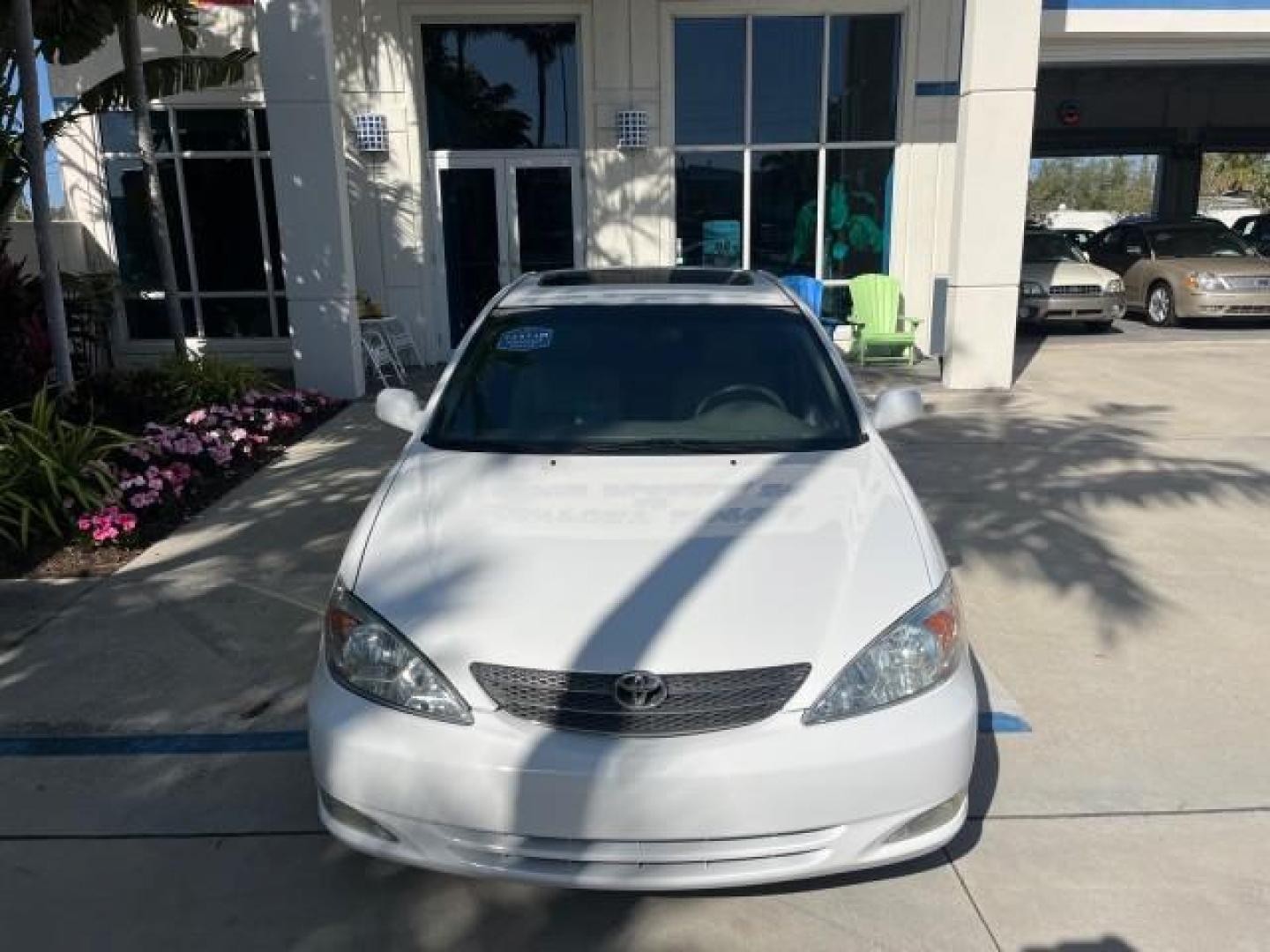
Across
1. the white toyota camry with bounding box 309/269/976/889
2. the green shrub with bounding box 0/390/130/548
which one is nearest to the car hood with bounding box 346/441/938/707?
the white toyota camry with bounding box 309/269/976/889

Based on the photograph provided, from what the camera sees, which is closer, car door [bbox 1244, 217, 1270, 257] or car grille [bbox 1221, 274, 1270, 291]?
car grille [bbox 1221, 274, 1270, 291]

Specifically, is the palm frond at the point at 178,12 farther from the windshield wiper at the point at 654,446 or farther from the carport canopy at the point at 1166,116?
the carport canopy at the point at 1166,116

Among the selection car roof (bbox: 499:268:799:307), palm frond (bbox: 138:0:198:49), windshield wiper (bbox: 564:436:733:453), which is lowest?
windshield wiper (bbox: 564:436:733:453)

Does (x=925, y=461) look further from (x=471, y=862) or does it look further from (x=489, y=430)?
(x=471, y=862)

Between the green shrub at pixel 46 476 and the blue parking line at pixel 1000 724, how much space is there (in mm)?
5147

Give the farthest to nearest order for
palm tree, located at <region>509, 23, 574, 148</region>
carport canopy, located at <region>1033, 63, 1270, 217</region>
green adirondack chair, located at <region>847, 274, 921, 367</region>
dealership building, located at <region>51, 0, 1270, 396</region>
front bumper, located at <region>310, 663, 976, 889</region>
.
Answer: carport canopy, located at <region>1033, 63, 1270, 217</region> → green adirondack chair, located at <region>847, 274, 921, 367</region> → palm tree, located at <region>509, 23, 574, 148</region> → dealership building, located at <region>51, 0, 1270, 396</region> → front bumper, located at <region>310, 663, 976, 889</region>

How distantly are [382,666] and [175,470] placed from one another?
4.70m

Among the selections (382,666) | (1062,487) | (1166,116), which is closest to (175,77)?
→ (1062,487)

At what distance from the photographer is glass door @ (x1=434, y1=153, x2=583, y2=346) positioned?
12016 millimetres

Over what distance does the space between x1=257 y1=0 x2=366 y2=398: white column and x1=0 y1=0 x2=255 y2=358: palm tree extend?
81cm

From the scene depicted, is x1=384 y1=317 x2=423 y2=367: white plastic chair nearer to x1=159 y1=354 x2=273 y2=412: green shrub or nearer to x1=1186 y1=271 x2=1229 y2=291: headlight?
x1=159 y1=354 x2=273 y2=412: green shrub

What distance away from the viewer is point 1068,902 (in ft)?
9.31

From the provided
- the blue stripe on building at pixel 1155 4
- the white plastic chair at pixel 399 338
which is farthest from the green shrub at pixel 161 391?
the blue stripe on building at pixel 1155 4

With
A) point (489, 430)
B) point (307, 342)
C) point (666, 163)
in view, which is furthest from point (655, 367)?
point (666, 163)
